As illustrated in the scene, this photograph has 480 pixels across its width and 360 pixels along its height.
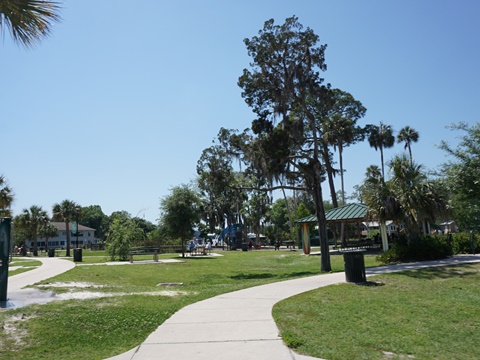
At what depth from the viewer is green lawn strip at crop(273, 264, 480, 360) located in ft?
19.7

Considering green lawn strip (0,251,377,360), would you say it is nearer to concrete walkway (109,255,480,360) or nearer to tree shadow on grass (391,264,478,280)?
concrete walkway (109,255,480,360)

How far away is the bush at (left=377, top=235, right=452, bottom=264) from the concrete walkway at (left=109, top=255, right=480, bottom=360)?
10.9 m

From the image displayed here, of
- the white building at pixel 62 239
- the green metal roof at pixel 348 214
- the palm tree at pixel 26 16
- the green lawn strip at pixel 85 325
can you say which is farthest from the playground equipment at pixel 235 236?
the palm tree at pixel 26 16

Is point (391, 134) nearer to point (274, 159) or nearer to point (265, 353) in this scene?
point (274, 159)

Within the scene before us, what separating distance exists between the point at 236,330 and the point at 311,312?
2.06 m

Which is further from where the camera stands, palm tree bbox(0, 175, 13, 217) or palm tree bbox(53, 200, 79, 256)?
palm tree bbox(53, 200, 79, 256)

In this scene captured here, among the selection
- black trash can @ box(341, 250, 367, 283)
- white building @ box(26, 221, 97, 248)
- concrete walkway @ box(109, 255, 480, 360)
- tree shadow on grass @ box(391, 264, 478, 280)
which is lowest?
concrete walkway @ box(109, 255, 480, 360)

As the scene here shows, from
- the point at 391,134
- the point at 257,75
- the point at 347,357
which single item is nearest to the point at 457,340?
the point at 347,357

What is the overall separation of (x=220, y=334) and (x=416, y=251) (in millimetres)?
15132

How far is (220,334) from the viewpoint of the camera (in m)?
6.94

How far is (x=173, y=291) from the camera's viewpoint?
41.3ft

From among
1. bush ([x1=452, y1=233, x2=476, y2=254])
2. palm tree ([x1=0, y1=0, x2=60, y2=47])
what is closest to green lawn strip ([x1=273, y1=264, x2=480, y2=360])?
palm tree ([x1=0, y1=0, x2=60, y2=47])

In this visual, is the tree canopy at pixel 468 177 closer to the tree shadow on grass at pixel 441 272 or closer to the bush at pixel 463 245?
the tree shadow on grass at pixel 441 272

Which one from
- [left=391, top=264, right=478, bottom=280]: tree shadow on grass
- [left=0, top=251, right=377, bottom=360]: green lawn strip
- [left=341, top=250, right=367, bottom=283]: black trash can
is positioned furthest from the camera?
[left=391, top=264, right=478, bottom=280]: tree shadow on grass
